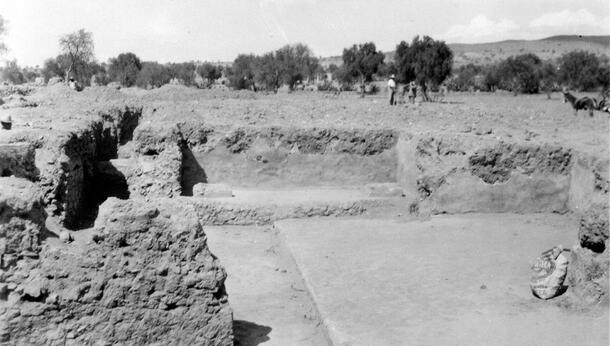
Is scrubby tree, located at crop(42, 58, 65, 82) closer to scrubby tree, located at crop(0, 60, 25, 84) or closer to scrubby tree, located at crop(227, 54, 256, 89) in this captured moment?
scrubby tree, located at crop(0, 60, 25, 84)

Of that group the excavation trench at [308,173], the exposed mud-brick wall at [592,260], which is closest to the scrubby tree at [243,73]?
the excavation trench at [308,173]

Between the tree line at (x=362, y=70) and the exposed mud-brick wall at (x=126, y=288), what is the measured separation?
25869 millimetres

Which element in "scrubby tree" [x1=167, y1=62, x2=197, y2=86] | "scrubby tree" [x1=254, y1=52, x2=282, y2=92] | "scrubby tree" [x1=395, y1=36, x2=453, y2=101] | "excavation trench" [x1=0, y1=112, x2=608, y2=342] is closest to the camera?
"excavation trench" [x1=0, y1=112, x2=608, y2=342]

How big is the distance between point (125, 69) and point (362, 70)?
19.3 m

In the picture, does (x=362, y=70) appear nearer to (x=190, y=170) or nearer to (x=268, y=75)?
(x=268, y=75)

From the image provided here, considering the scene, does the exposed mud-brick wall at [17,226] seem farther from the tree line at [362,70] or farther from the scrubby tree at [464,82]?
the scrubby tree at [464,82]

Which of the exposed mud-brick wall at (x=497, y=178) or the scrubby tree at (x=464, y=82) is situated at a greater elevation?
the scrubby tree at (x=464, y=82)

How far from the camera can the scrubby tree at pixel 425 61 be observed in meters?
30.8

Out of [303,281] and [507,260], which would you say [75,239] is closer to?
[303,281]

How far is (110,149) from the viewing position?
13.6m

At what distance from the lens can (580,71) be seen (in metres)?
36.9

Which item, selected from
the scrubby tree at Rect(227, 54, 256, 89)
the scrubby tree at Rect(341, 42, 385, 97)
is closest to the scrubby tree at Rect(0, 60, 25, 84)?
the scrubby tree at Rect(227, 54, 256, 89)

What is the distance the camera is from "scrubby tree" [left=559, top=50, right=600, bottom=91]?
1425 inches

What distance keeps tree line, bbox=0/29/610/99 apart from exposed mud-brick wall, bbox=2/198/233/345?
2587 centimetres
